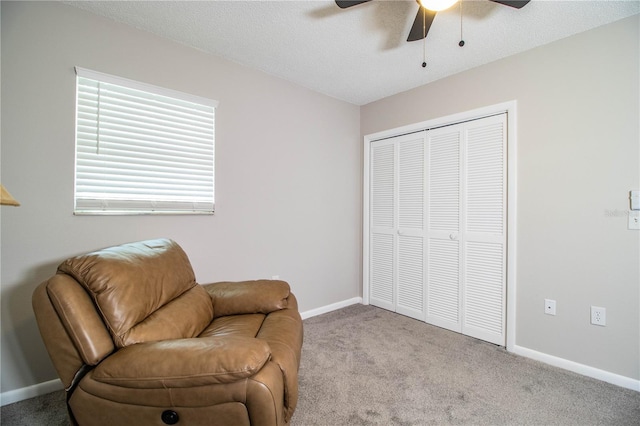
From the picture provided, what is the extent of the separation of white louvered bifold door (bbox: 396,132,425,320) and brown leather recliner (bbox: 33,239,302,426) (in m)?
2.03

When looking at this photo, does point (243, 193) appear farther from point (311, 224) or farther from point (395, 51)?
point (395, 51)

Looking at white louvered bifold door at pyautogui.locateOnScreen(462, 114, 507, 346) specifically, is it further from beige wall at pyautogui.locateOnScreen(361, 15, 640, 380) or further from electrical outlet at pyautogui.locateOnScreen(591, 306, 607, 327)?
electrical outlet at pyautogui.locateOnScreen(591, 306, 607, 327)

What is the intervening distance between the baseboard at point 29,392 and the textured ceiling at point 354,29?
7.99 ft

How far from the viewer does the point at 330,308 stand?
3.30 metres

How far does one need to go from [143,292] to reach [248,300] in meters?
0.70

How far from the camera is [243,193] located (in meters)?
2.61

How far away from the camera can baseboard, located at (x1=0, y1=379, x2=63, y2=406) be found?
1.67 meters

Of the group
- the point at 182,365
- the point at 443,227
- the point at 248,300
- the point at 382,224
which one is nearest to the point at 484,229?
the point at 443,227

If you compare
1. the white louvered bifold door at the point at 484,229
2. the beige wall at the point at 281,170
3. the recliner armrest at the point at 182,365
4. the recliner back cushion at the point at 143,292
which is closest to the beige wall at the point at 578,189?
the beige wall at the point at 281,170

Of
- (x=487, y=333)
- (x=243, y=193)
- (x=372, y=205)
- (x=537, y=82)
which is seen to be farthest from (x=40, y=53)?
(x=487, y=333)

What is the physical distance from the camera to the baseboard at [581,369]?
6.17ft

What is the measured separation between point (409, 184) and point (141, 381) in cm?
280

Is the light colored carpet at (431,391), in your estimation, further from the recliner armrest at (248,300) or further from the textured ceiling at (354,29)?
the textured ceiling at (354,29)

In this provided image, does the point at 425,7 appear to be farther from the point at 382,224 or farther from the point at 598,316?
the point at 598,316
